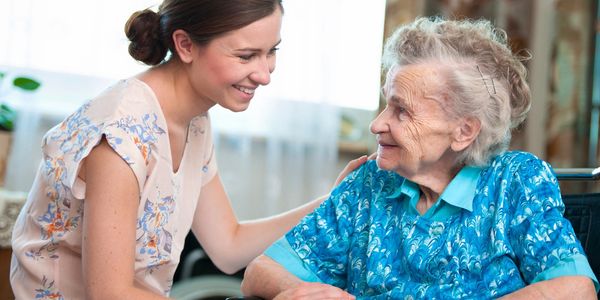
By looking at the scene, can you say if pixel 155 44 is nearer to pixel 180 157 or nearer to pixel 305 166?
pixel 180 157

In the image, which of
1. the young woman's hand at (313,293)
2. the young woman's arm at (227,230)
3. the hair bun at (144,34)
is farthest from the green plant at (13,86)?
the young woman's hand at (313,293)

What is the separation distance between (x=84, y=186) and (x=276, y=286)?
45cm

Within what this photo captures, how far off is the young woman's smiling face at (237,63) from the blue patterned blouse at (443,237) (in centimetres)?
32

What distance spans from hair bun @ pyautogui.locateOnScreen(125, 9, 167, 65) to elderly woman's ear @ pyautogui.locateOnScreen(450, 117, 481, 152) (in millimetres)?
672

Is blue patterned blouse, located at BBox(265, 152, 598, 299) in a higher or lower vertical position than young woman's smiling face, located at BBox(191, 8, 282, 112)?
lower

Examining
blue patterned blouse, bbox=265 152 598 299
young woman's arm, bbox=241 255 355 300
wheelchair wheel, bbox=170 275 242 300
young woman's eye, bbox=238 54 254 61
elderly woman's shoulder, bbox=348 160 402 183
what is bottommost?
wheelchair wheel, bbox=170 275 242 300

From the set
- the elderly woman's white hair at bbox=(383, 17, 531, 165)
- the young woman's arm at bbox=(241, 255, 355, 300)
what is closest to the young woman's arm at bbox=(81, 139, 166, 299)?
the young woman's arm at bbox=(241, 255, 355, 300)

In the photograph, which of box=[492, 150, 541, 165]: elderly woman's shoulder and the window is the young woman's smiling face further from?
the window

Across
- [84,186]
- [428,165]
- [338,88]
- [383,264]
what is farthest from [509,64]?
[338,88]

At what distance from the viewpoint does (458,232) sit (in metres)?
1.70

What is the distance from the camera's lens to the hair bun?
1.83 meters

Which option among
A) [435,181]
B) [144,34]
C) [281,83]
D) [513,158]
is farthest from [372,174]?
[281,83]

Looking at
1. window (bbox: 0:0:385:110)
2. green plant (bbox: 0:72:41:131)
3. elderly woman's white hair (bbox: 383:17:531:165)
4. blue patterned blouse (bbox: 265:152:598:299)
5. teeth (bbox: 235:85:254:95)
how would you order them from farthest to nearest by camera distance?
window (bbox: 0:0:385:110) < green plant (bbox: 0:72:41:131) < teeth (bbox: 235:85:254:95) < elderly woman's white hair (bbox: 383:17:531:165) < blue patterned blouse (bbox: 265:152:598:299)

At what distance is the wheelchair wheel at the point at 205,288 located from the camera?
3.28 m
